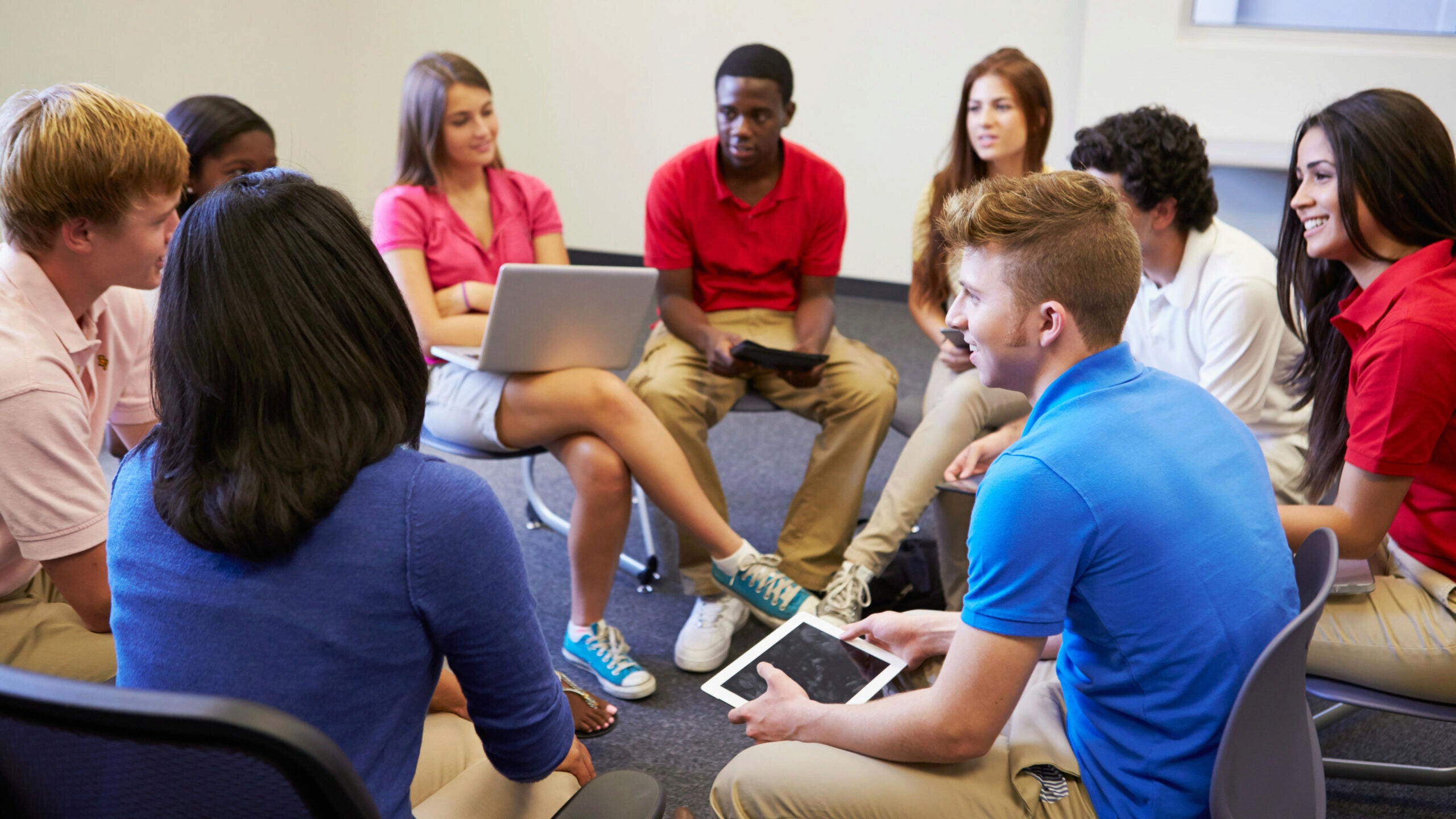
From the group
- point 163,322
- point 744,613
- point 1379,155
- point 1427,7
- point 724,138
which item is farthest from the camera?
point 1427,7

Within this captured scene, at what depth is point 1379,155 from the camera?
5.04ft

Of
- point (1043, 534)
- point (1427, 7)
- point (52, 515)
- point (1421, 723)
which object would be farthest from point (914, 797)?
point (1427, 7)

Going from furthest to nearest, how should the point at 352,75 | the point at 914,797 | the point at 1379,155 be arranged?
the point at 352,75
the point at 1379,155
the point at 914,797

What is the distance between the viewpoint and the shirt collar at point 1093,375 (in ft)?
3.54

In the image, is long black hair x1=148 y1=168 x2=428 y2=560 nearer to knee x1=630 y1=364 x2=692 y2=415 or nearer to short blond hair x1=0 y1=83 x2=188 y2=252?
short blond hair x1=0 y1=83 x2=188 y2=252

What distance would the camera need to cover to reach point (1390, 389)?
1.43 m

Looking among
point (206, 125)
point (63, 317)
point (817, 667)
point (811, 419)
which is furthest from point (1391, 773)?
point (206, 125)

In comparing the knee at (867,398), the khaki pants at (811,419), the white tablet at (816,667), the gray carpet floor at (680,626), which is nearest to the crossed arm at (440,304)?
the khaki pants at (811,419)

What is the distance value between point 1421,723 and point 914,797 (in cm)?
145

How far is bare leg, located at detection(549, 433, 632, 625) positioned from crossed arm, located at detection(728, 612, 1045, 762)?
2.97 feet

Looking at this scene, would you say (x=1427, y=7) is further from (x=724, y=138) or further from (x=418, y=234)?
(x=418, y=234)

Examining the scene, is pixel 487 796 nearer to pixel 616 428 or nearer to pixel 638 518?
pixel 616 428

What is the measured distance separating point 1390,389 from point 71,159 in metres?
1.81

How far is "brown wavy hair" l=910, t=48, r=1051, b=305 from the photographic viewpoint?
8.40 ft
